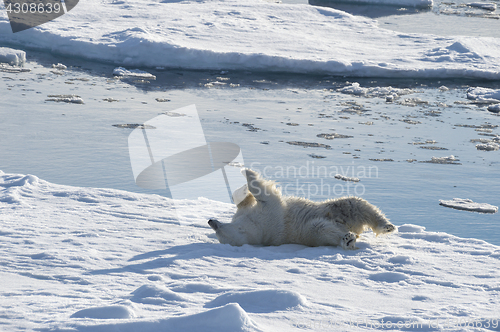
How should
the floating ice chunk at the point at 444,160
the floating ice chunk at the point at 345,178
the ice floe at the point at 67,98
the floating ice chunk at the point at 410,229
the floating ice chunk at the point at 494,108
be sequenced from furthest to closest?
the floating ice chunk at the point at 494,108 < the ice floe at the point at 67,98 < the floating ice chunk at the point at 444,160 < the floating ice chunk at the point at 345,178 < the floating ice chunk at the point at 410,229

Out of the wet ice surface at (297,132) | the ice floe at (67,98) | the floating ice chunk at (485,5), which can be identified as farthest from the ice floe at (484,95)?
the floating ice chunk at (485,5)

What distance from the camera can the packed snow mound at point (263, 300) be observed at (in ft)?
8.97

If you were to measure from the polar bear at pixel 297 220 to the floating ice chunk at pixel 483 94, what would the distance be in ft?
24.5

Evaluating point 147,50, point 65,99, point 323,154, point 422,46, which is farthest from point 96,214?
point 422,46

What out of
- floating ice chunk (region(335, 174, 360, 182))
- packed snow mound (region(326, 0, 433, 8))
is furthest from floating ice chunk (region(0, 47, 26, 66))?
packed snow mound (region(326, 0, 433, 8))

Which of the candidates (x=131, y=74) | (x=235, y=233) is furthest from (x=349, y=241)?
(x=131, y=74)

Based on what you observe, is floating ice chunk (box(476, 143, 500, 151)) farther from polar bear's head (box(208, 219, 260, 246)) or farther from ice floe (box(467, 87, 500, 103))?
polar bear's head (box(208, 219, 260, 246))

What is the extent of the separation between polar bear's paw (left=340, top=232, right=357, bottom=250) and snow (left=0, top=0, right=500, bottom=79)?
8.82 m

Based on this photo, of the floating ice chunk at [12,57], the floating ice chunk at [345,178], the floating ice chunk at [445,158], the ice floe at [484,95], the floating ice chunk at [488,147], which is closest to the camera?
the floating ice chunk at [345,178]

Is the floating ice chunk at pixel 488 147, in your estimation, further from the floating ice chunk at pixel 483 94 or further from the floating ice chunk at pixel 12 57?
the floating ice chunk at pixel 12 57

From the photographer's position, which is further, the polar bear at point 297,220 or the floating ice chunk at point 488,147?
the floating ice chunk at point 488,147

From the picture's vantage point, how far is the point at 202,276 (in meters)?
3.28

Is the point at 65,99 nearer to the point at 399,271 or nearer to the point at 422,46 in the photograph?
the point at 399,271

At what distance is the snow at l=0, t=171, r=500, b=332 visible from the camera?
255cm
